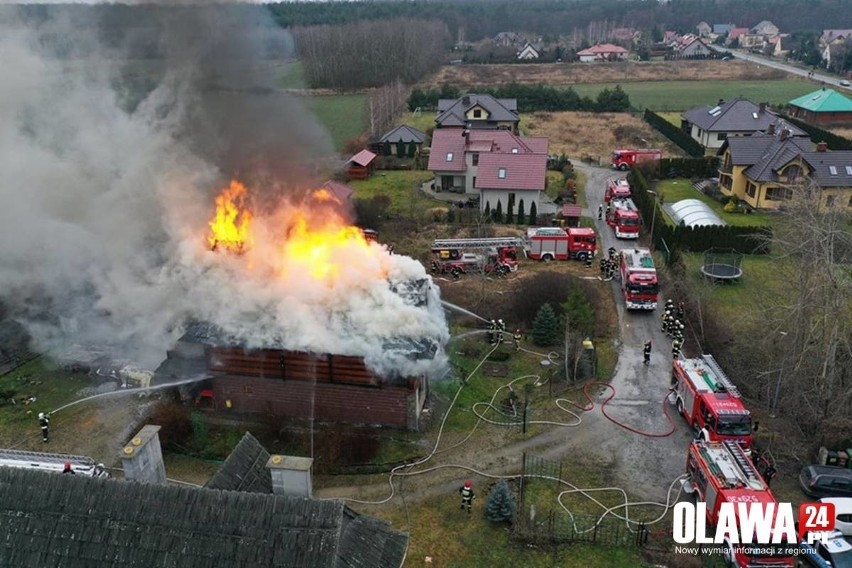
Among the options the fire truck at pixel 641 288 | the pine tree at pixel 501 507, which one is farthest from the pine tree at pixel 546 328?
the pine tree at pixel 501 507

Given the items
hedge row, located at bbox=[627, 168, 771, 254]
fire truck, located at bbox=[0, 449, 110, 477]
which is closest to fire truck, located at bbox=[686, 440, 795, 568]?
fire truck, located at bbox=[0, 449, 110, 477]

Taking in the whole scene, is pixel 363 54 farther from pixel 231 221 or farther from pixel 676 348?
pixel 676 348

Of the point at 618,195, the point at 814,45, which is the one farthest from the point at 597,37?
the point at 618,195

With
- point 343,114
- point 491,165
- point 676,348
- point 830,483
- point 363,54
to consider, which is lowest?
point 830,483

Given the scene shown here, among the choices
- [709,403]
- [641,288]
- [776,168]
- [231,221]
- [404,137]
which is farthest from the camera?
[404,137]

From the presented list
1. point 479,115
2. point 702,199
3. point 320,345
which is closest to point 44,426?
point 320,345

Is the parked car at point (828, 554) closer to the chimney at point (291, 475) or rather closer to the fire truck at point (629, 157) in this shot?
the chimney at point (291, 475)
